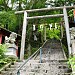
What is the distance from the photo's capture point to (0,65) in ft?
32.0

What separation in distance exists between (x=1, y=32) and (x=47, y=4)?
658cm

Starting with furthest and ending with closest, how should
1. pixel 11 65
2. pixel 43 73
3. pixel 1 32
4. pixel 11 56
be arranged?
pixel 1 32 < pixel 11 56 < pixel 11 65 < pixel 43 73

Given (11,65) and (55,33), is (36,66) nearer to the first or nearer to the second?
(11,65)

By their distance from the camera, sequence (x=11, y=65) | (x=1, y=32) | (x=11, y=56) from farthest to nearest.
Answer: (x=1, y=32) → (x=11, y=56) → (x=11, y=65)

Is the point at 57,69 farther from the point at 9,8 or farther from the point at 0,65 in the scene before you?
the point at 9,8

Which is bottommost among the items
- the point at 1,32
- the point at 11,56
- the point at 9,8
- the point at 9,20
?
the point at 11,56

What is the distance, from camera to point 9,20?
19.4m

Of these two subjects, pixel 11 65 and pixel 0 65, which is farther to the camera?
pixel 11 65

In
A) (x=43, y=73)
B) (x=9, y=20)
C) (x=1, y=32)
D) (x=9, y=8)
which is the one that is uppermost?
(x=9, y=8)

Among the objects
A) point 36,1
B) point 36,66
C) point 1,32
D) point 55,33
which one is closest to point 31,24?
point 36,1

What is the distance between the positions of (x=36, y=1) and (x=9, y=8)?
318 centimetres

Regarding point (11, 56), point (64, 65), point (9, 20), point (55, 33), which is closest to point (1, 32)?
point (9, 20)

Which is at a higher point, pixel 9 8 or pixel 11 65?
pixel 9 8

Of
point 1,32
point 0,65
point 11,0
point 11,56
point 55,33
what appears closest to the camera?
point 0,65
